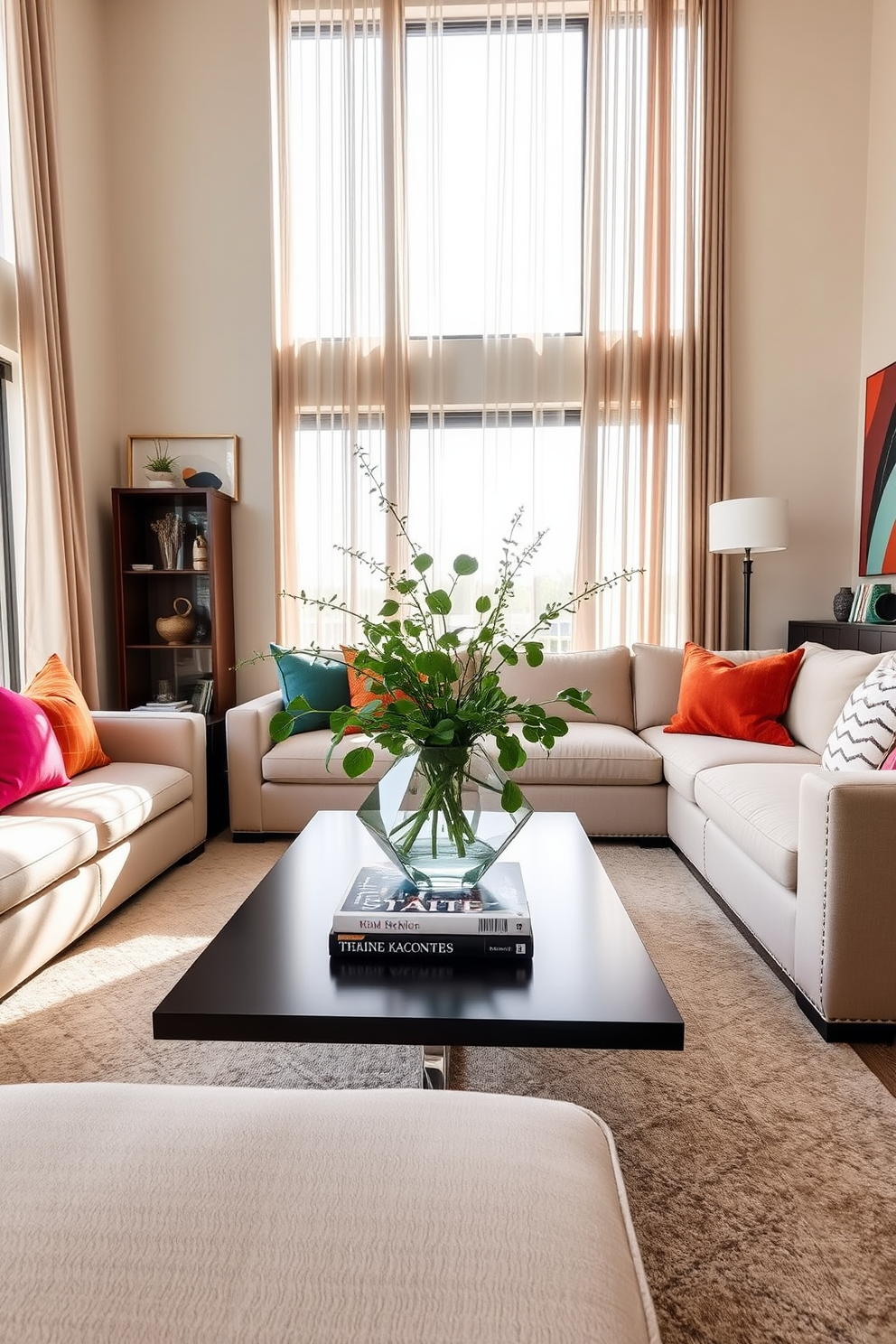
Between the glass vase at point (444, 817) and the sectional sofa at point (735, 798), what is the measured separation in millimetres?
802

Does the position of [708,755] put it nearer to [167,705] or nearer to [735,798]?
[735,798]

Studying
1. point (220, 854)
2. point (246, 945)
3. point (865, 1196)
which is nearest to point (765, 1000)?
point (865, 1196)

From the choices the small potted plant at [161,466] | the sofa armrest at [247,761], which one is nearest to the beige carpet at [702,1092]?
the sofa armrest at [247,761]

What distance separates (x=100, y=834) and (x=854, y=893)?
205cm

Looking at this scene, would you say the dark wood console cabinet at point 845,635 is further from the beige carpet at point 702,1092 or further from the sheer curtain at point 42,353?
the sheer curtain at point 42,353

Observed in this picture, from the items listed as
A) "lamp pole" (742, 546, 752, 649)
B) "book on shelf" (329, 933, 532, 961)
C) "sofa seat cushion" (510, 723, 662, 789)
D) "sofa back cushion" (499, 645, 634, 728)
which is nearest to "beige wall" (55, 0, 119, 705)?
"sofa back cushion" (499, 645, 634, 728)

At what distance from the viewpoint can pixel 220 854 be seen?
3.37 metres

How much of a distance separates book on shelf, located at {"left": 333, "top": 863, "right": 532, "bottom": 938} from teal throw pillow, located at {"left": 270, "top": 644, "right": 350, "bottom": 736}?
6.91ft

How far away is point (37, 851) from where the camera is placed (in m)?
2.11

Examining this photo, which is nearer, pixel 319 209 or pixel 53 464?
pixel 53 464

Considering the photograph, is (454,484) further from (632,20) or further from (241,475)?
(632,20)

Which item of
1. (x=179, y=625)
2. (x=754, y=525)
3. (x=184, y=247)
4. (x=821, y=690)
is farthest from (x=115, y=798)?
(x=184, y=247)

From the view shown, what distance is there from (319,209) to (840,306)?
287cm

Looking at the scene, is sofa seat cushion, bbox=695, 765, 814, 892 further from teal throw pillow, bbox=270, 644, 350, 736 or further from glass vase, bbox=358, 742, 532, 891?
teal throw pillow, bbox=270, 644, 350, 736
